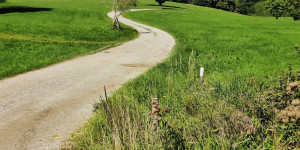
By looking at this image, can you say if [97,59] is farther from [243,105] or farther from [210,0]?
[210,0]

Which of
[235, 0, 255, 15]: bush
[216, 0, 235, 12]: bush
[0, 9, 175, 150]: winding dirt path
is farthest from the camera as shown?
[235, 0, 255, 15]: bush

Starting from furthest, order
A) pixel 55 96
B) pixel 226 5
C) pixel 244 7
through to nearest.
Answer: pixel 244 7
pixel 226 5
pixel 55 96

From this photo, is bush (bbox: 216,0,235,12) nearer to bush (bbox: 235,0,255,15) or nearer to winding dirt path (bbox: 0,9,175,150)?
bush (bbox: 235,0,255,15)

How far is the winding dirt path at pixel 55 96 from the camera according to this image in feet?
22.4

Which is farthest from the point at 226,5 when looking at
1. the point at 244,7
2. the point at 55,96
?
the point at 55,96

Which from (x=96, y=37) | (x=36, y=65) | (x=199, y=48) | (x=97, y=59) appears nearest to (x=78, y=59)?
(x=97, y=59)

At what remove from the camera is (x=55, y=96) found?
978 centimetres

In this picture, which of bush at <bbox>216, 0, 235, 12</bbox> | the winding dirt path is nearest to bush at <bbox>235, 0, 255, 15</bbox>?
bush at <bbox>216, 0, 235, 12</bbox>

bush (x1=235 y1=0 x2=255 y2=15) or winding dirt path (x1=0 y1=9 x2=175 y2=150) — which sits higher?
bush (x1=235 y1=0 x2=255 y2=15)

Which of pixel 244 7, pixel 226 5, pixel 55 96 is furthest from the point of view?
pixel 244 7

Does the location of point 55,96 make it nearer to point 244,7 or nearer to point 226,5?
point 226,5

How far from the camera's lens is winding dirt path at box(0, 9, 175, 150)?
683 centimetres

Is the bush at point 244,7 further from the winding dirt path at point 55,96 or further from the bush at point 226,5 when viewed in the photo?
the winding dirt path at point 55,96

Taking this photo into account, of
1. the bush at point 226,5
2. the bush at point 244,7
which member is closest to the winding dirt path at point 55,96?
the bush at point 226,5
